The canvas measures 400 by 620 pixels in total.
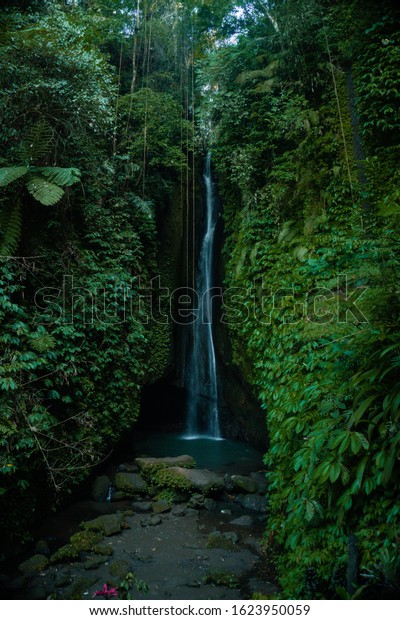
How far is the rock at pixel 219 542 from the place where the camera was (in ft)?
17.6

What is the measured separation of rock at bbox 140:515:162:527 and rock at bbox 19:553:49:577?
5.18ft

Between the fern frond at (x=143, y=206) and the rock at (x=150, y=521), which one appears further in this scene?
the fern frond at (x=143, y=206)

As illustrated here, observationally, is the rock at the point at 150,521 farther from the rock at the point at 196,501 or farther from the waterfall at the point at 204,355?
the waterfall at the point at 204,355

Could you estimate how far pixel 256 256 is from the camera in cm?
710

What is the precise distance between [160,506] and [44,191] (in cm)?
570

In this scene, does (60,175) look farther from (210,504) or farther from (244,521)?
(244,521)

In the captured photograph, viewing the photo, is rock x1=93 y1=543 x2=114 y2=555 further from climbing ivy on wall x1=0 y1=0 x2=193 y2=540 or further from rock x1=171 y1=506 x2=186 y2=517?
rock x1=171 y1=506 x2=186 y2=517

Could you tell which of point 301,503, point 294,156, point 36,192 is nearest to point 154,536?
point 301,503

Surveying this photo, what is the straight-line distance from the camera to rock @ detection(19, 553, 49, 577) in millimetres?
4734

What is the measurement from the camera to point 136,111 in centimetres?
1016

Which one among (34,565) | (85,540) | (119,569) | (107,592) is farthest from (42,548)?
(107,592)

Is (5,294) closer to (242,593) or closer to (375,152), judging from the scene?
(242,593)

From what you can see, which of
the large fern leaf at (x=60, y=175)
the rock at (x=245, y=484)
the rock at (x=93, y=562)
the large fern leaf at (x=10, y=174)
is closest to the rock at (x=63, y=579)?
the rock at (x=93, y=562)

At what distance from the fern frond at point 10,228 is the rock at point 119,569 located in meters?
4.68
